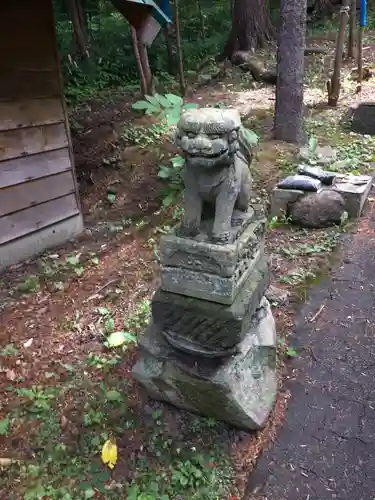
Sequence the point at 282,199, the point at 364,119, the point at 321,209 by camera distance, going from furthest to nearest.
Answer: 1. the point at 364,119
2. the point at 282,199
3. the point at 321,209

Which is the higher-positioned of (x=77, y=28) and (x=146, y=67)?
(x=77, y=28)

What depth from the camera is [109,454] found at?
269 centimetres

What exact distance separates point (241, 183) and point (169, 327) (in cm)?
96

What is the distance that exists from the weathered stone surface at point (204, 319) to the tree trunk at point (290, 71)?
3.74m

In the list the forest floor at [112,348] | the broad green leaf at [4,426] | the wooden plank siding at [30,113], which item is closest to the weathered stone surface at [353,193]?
the forest floor at [112,348]

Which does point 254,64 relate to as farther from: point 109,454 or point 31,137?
point 109,454

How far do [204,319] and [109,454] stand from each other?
972 millimetres

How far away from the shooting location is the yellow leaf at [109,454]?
2682 millimetres

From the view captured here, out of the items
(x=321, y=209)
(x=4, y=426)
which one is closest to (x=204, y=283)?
(x=4, y=426)

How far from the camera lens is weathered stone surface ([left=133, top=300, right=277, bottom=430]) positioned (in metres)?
2.70

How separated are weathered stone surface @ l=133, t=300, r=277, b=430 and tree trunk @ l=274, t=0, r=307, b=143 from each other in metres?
3.68

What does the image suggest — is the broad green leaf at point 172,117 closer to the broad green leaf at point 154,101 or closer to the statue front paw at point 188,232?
the broad green leaf at point 154,101

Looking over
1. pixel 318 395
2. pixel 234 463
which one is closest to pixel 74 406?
pixel 234 463

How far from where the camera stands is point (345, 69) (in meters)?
9.35
